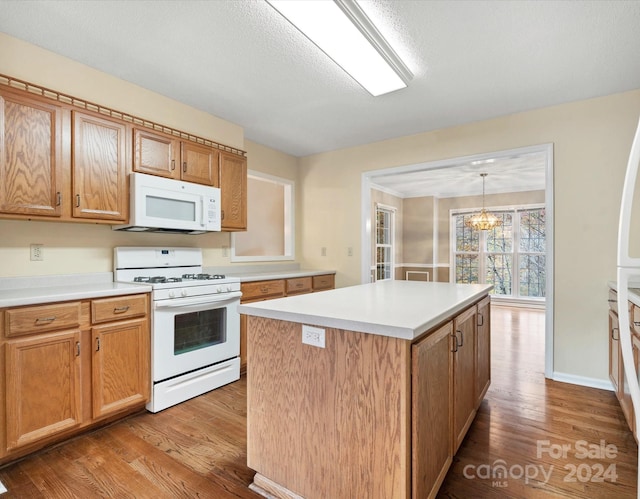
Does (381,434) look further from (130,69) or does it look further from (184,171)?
(130,69)

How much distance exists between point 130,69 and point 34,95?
0.64 m

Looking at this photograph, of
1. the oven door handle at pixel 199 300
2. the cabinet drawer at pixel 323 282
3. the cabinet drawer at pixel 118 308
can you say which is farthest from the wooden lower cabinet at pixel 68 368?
the cabinet drawer at pixel 323 282

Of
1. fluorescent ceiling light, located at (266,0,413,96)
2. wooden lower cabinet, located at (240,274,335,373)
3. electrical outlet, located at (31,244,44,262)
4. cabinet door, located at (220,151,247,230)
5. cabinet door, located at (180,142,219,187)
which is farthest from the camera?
cabinet door, located at (220,151,247,230)

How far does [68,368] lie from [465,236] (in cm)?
721

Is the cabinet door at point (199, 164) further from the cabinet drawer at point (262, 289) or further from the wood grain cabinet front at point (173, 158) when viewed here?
the cabinet drawer at point (262, 289)

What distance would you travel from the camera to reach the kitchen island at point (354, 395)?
1.23m

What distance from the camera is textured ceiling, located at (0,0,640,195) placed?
1.87 meters

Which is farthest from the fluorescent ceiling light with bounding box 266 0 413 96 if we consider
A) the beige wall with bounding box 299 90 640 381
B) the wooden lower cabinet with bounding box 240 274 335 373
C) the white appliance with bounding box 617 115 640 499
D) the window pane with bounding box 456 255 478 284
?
the window pane with bounding box 456 255 478 284

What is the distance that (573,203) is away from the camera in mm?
2967

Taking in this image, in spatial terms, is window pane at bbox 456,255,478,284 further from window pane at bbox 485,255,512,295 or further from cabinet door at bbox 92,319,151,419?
cabinet door at bbox 92,319,151,419

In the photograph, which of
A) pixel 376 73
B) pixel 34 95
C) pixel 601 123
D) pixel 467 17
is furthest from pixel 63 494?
pixel 601 123

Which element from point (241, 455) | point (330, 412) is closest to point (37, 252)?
point (241, 455)

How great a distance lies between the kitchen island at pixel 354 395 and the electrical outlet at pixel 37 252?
1649 mm

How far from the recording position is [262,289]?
3322 millimetres
